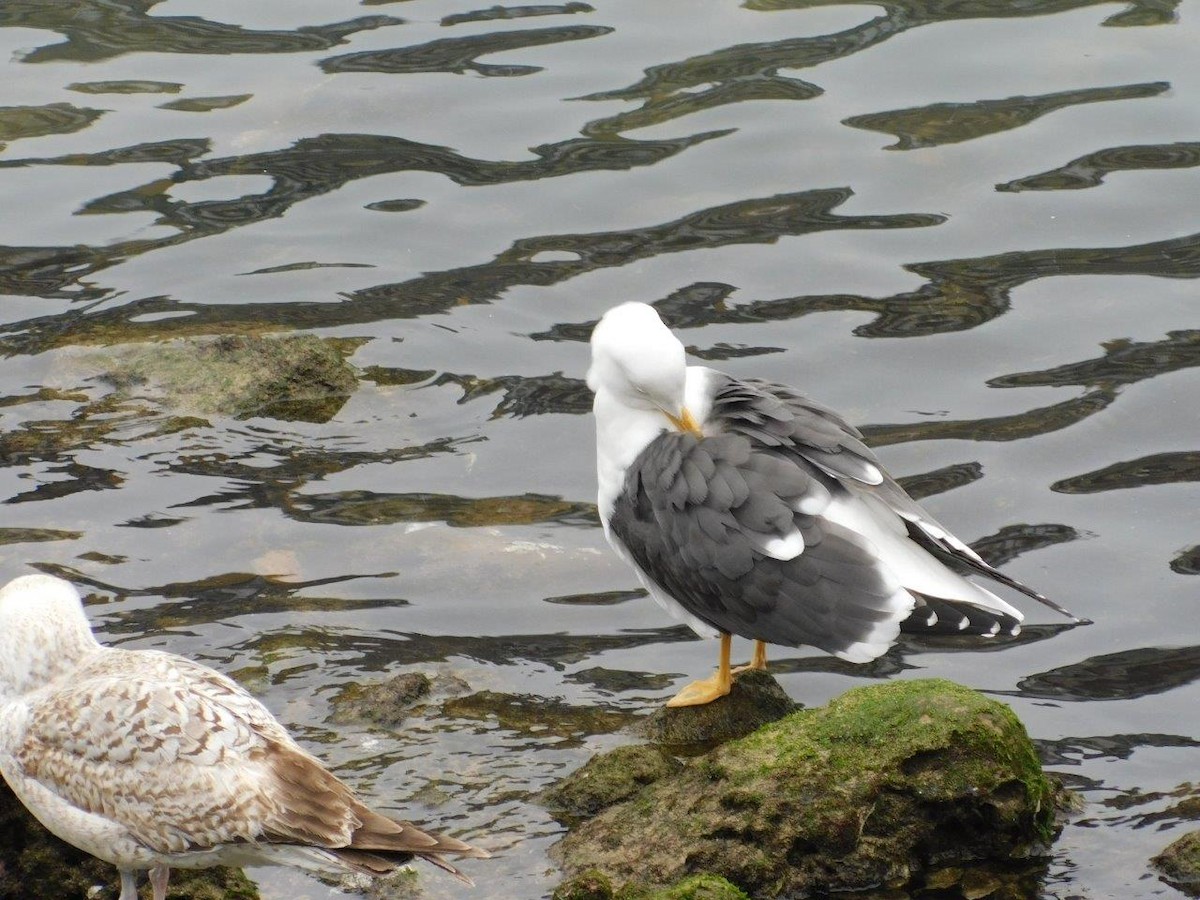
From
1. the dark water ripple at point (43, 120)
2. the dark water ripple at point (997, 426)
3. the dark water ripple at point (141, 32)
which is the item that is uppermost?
the dark water ripple at point (141, 32)

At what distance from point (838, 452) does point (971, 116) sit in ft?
21.8

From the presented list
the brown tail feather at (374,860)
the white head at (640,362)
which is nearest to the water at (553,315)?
the brown tail feather at (374,860)

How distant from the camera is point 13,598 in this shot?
5555 mm

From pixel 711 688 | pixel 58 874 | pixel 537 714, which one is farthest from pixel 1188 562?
pixel 58 874

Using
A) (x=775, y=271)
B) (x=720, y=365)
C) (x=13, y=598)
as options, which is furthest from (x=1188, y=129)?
(x=13, y=598)

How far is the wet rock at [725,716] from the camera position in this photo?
259 inches

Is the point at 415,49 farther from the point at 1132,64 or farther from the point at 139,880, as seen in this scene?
the point at 139,880

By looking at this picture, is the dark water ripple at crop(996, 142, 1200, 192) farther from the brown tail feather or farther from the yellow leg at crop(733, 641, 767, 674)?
the brown tail feather

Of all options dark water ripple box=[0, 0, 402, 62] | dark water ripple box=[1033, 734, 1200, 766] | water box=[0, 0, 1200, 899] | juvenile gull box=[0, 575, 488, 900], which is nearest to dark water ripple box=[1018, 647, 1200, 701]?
water box=[0, 0, 1200, 899]

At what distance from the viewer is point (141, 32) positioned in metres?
14.0

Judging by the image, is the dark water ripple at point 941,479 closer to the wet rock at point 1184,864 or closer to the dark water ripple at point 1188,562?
the dark water ripple at point 1188,562

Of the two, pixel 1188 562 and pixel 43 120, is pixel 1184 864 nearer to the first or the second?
pixel 1188 562

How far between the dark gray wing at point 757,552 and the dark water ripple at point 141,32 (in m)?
8.09

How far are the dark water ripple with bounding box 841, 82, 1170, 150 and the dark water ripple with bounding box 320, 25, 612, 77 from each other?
8.49 ft
